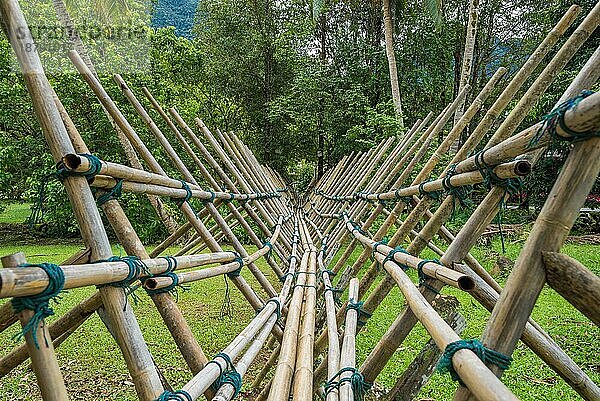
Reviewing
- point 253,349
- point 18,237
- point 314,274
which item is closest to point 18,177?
point 18,237

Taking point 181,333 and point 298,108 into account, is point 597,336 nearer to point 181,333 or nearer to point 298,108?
point 181,333

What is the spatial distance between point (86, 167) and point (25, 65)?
0.33m

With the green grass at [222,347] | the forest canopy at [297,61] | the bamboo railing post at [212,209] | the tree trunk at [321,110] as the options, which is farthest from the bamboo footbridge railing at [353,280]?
the tree trunk at [321,110]

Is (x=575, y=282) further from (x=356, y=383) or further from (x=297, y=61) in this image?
(x=297, y=61)

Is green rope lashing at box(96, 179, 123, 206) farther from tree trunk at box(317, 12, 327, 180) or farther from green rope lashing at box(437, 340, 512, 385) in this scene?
→ tree trunk at box(317, 12, 327, 180)

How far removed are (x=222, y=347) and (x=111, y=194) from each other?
2.85m

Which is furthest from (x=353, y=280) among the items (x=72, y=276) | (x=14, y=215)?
(x=14, y=215)

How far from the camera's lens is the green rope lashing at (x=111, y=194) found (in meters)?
1.53

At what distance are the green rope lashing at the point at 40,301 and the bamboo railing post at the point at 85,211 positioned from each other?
295 mm

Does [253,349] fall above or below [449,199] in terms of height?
below

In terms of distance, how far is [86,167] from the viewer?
131 cm

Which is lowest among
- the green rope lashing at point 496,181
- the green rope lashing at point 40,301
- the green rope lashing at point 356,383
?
the green rope lashing at point 356,383

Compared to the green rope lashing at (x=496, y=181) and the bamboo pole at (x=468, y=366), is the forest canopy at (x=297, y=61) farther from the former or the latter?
the bamboo pole at (x=468, y=366)

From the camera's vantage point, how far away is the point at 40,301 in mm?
955
